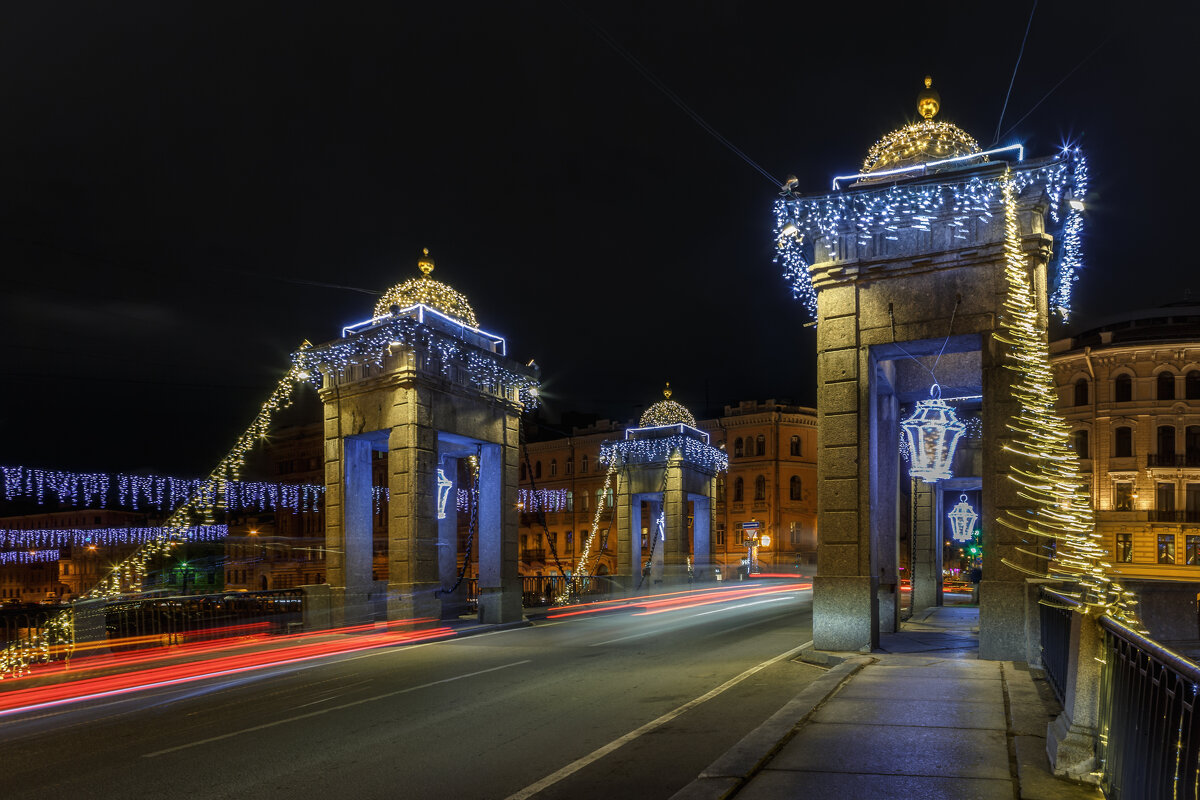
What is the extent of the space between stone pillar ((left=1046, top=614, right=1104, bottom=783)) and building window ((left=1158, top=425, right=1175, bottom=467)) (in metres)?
55.3

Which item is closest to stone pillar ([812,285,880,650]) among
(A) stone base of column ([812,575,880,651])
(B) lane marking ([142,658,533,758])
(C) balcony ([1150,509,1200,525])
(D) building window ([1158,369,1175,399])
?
(A) stone base of column ([812,575,880,651])

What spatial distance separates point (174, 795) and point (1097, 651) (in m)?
7.08

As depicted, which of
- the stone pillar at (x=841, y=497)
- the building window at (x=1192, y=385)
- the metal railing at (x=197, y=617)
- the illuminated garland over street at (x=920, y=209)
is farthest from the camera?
the building window at (x=1192, y=385)

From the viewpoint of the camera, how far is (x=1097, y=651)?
20.0 ft

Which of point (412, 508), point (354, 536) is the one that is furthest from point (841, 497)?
point (354, 536)

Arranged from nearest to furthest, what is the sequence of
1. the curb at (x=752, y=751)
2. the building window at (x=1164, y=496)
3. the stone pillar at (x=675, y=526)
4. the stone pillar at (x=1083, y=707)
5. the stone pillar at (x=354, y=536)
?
the stone pillar at (x=1083, y=707)
the curb at (x=752, y=751)
the stone pillar at (x=354, y=536)
the stone pillar at (x=675, y=526)
the building window at (x=1164, y=496)

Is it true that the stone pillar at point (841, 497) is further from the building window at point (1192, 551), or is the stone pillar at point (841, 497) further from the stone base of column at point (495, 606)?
the building window at point (1192, 551)

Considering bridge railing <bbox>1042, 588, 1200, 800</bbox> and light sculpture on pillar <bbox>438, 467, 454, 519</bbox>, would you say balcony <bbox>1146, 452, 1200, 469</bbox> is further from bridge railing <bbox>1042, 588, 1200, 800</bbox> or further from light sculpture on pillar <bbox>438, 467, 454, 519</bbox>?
bridge railing <bbox>1042, 588, 1200, 800</bbox>

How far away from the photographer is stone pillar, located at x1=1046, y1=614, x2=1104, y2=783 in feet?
19.9

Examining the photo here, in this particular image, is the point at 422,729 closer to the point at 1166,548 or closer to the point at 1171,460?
the point at 1166,548

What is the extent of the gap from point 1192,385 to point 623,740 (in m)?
56.8

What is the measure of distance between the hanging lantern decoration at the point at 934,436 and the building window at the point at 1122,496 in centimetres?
4515

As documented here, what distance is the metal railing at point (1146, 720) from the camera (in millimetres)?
4070

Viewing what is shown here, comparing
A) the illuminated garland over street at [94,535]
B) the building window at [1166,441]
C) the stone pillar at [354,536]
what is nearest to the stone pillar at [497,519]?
the stone pillar at [354,536]
